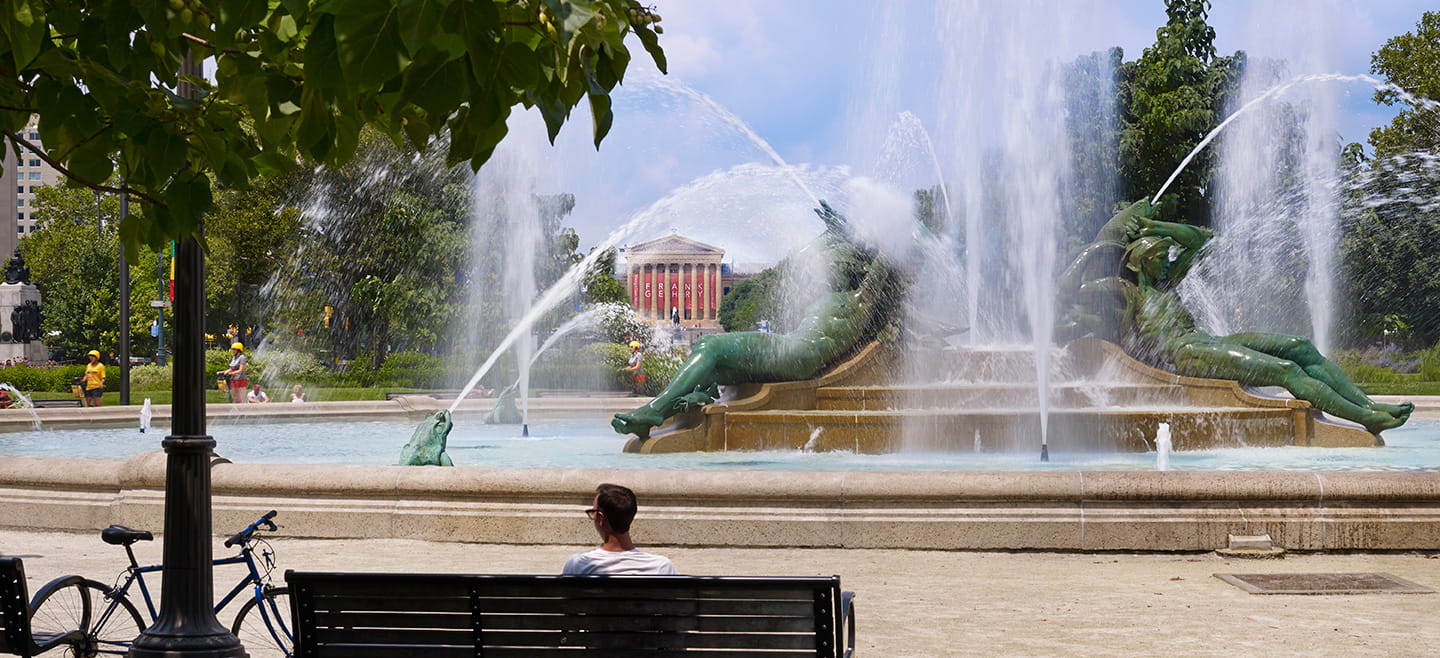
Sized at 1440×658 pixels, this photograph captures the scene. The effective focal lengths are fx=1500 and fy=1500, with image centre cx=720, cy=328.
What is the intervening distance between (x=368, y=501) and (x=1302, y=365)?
1044 centimetres

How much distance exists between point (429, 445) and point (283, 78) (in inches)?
333

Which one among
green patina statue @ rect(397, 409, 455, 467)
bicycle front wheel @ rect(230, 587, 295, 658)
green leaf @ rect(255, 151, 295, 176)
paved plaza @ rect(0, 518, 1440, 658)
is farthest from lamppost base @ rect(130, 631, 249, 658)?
green patina statue @ rect(397, 409, 455, 467)

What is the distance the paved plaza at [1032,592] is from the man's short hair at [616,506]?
179 cm

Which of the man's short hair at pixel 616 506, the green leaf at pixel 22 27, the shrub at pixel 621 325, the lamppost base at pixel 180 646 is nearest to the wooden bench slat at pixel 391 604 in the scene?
the man's short hair at pixel 616 506

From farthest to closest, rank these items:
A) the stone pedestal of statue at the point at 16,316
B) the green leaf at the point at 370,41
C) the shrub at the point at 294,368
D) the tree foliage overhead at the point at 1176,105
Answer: the stone pedestal of statue at the point at 16,316 → the tree foliage overhead at the point at 1176,105 → the shrub at the point at 294,368 → the green leaf at the point at 370,41

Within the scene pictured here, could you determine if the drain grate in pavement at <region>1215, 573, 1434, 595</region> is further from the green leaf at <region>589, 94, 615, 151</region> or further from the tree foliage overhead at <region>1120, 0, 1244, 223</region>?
the tree foliage overhead at <region>1120, 0, 1244, 223</region>

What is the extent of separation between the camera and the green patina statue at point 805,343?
621 inches

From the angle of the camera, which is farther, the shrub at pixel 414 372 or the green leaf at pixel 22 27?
the shrub at pixel 414 372

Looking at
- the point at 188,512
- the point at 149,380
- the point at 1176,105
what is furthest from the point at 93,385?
the point at 1176,105

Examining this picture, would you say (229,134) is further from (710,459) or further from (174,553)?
(710,459)

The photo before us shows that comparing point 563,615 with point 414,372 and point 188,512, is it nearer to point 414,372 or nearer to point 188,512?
point 188,512

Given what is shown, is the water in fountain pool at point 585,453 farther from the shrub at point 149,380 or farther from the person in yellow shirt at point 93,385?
the shrub at point 149,380

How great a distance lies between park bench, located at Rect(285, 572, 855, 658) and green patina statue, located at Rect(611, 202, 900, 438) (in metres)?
10.2

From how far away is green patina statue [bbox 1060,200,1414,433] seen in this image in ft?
52.4
